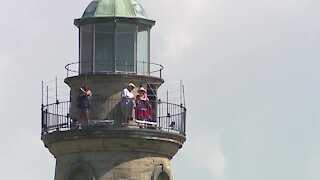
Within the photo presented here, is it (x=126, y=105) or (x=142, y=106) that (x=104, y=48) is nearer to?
(x=126, y=105)

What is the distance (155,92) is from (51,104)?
3.13 m

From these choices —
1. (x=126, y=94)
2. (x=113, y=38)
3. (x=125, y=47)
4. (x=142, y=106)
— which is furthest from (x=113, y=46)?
(x=142, y=106)

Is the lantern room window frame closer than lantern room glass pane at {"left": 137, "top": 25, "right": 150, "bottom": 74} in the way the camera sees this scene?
Yes

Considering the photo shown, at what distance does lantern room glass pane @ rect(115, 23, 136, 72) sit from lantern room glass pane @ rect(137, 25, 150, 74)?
215 mm

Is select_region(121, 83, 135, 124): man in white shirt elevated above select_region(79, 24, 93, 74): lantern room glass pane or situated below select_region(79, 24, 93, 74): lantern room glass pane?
below

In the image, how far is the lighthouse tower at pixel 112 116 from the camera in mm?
93188

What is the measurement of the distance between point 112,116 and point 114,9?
319cm

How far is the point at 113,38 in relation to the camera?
3701 inches

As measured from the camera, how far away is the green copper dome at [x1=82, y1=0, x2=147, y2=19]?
9406 cm

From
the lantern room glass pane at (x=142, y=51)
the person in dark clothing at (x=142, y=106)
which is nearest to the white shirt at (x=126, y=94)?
the person in dark clothing at (x=142, y=106)

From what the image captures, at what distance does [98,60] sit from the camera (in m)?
94.1

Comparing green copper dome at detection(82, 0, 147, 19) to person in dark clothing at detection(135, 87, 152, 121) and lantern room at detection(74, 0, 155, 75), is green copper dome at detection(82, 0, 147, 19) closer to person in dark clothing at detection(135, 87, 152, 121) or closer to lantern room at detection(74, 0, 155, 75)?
lantern room at detection(74, 0, 155, 75)

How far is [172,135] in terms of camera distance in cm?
9388

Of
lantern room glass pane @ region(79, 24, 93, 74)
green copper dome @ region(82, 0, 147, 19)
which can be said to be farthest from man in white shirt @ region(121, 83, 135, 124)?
green copper dome @ region(82, 0, 147, 19)
